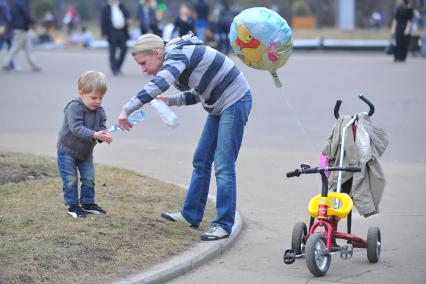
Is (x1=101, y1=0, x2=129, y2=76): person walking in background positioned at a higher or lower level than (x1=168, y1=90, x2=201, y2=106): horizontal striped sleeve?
lower

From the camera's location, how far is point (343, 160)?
7.04 meters

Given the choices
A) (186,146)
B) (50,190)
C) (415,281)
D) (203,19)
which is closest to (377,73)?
(203,19)

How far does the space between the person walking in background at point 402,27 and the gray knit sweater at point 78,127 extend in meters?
18.2

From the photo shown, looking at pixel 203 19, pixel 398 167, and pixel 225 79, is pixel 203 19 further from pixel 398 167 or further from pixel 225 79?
pixel 225 79

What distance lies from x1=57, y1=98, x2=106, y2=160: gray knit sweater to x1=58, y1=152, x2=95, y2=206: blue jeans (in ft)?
0.23

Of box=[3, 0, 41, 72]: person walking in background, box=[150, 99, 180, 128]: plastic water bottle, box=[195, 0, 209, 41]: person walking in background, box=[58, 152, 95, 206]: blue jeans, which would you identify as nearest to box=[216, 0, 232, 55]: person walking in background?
box=[195, 0, 209, 41]: person walking in background

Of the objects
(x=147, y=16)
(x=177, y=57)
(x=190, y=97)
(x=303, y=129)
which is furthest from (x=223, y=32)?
(x=177, y=57)

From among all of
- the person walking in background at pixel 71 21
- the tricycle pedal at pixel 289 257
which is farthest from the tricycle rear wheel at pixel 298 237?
the person walking in background at pixel 71 21

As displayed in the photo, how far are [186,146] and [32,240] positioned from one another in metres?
5.61

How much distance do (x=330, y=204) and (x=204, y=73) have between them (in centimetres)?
141

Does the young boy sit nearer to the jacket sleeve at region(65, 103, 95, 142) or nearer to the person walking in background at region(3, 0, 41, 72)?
the jacket sleeve at region(65, 103, 95, 142)

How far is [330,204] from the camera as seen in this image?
6621 mm

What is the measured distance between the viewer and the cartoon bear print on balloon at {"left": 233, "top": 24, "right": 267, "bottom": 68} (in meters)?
7.05

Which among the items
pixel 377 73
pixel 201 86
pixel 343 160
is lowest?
pixel 377 73
